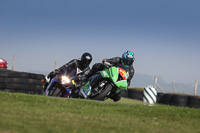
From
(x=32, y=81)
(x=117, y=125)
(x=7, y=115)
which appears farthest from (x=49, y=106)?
(x=32, y=81)

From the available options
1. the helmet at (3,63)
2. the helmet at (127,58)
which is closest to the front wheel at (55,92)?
the helmet at (127,58)

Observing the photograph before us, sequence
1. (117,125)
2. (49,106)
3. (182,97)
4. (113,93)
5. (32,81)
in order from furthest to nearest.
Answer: (182,97)
(32,81)
(113,93)
(49,106)
(117,125)

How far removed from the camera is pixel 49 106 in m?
8.08

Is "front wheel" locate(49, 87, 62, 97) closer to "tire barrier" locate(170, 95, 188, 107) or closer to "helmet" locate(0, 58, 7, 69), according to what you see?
"tire barrier" locate(170, 95, 188, 107)

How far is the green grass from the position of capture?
535 centimetres

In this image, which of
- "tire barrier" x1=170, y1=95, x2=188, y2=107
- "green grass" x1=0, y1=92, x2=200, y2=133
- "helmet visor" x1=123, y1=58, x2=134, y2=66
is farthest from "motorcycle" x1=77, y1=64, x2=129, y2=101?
"tire barrier" x1=170, y1=95, x2=188, y2=107

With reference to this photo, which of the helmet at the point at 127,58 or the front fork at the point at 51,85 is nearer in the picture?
the front fork at the point at 51,85

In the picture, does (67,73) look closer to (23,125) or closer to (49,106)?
(49,106)

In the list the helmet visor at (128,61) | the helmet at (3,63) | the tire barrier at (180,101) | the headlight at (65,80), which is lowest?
the tire barrier at (180,101)

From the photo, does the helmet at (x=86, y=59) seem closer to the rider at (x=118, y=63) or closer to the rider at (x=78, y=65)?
the rider at (x=78, y=65)

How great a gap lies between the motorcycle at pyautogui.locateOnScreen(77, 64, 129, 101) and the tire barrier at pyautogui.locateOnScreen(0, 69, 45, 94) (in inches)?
218

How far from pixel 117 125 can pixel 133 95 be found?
Answer: 17442 millimetres

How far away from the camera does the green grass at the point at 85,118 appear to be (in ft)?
17.6

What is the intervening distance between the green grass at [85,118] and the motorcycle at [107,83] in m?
1.57
